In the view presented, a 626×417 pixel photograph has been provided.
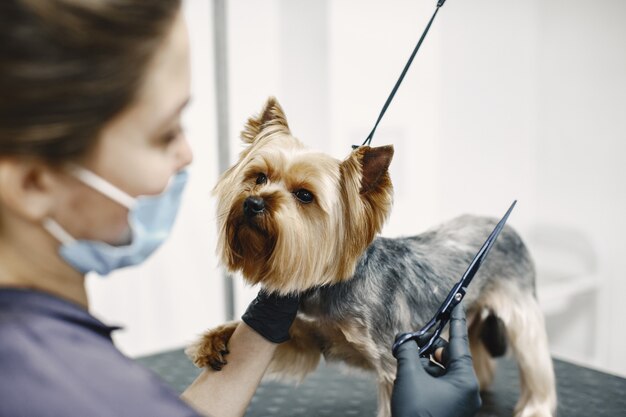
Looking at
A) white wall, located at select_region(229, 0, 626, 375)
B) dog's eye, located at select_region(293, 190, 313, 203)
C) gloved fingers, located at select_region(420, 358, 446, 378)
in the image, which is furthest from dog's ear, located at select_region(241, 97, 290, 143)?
white wall, located at select_region(229, 0, 626, 375)

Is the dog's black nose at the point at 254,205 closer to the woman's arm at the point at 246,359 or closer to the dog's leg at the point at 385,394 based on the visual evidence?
the woman's arm at the point at 246,359

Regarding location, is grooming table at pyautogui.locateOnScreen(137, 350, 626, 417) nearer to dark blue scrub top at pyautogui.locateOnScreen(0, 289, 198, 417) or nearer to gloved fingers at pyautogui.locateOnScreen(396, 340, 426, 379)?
gloved fingers at pyautogui.locateOnScreen(396, 340, 426, 379)

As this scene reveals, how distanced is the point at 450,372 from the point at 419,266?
0.35m

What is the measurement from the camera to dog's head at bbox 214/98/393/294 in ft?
3.63

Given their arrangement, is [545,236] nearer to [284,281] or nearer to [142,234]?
[284,281]

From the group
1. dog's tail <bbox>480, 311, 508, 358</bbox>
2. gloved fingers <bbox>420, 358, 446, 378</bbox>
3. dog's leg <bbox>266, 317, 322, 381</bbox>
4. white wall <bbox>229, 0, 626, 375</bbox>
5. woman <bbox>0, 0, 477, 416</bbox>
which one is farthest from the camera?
white wall <bbox>229, 0, 626, 375</bbox>

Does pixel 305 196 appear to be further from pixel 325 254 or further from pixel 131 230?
pixel 131 230

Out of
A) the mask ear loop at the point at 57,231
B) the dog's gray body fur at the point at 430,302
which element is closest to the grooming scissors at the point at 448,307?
the dog's gray body fur at the point at 430,302

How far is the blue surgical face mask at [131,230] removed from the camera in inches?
27.5

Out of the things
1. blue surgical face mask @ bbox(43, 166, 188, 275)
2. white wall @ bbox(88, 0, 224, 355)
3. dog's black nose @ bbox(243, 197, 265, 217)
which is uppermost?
blue surgical face mask @ bbox(43, 166, 188, 275)

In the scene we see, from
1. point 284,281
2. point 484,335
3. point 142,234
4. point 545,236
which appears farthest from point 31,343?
point 545,236

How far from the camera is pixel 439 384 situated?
87 cm

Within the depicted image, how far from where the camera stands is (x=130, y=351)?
2.72 meters

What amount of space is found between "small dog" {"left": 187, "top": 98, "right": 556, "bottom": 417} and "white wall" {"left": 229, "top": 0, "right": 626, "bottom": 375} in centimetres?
111
